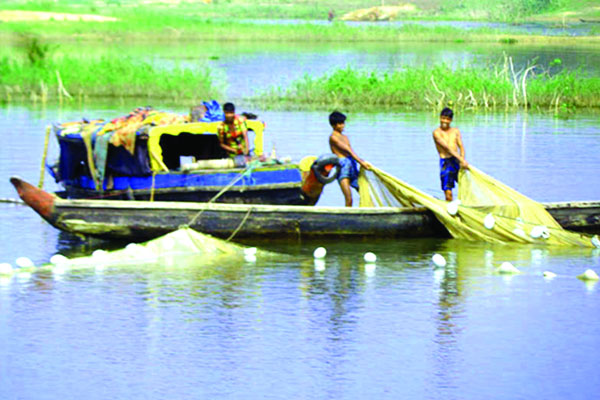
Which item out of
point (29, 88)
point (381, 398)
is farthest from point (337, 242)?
point (29, 88)

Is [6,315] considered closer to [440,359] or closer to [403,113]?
[440,359]

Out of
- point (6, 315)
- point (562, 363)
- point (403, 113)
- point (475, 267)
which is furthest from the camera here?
point (403, 113)

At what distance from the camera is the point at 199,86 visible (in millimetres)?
26688

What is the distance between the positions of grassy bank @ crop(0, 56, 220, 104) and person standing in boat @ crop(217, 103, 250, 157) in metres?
13.3

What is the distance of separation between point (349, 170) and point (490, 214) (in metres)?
1.77

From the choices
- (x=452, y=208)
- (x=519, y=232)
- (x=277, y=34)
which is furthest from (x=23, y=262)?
(x=277, y=34)

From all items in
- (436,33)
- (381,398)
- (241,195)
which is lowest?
(381,398)

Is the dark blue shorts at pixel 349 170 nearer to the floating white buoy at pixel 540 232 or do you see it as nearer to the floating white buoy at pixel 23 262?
the floating white buoy at pixel 540 232

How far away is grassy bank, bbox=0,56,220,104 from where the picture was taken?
26609 mm

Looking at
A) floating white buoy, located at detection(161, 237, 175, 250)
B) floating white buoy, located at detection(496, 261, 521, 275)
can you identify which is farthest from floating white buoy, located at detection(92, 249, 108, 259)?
floating white buoy, located at detection(496, 261, 521, 275)

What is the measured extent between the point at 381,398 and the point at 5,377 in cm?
294

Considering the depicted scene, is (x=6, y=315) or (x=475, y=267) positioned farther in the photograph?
(x=475, y=267)

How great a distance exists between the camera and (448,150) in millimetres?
12961

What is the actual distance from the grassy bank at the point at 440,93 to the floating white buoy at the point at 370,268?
13.9 m
